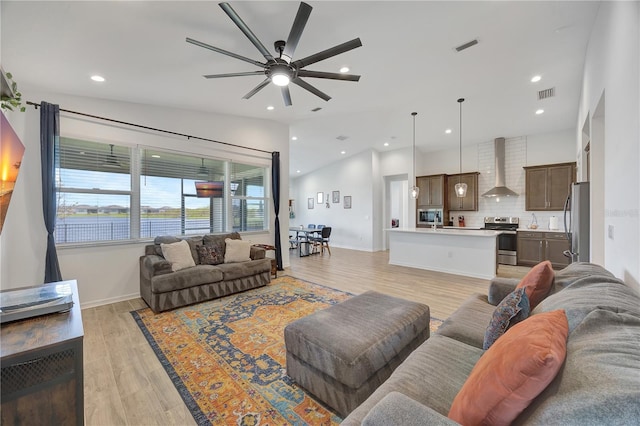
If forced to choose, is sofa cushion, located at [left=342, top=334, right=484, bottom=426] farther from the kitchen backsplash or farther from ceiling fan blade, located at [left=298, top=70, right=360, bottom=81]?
the kitchen backsplash

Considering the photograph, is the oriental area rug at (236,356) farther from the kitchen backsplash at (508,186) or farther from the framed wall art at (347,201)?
the kitchen backsplash at (508,186)

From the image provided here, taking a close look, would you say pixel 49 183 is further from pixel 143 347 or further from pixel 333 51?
pixel 333 51

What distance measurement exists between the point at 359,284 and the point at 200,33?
13.7 feet

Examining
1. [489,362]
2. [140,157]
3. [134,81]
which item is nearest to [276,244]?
[140,157]

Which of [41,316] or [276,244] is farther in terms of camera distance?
[276,244]

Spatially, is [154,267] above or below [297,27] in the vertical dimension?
below

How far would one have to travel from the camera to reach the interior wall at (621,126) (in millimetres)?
1514

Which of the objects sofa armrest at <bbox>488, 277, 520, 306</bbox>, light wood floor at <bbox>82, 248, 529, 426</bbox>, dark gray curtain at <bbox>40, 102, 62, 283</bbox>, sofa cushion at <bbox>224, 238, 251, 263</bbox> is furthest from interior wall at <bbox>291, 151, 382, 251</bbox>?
dark gray curtain at <bbox>40, 102, 62, 283</bbox>

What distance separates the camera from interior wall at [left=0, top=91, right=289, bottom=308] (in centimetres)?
317

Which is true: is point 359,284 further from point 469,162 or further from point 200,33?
point 469,162

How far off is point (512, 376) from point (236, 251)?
4084 millimetres

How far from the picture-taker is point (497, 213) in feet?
22.1

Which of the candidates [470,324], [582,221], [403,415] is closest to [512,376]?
[403,415]

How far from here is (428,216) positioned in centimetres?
765
